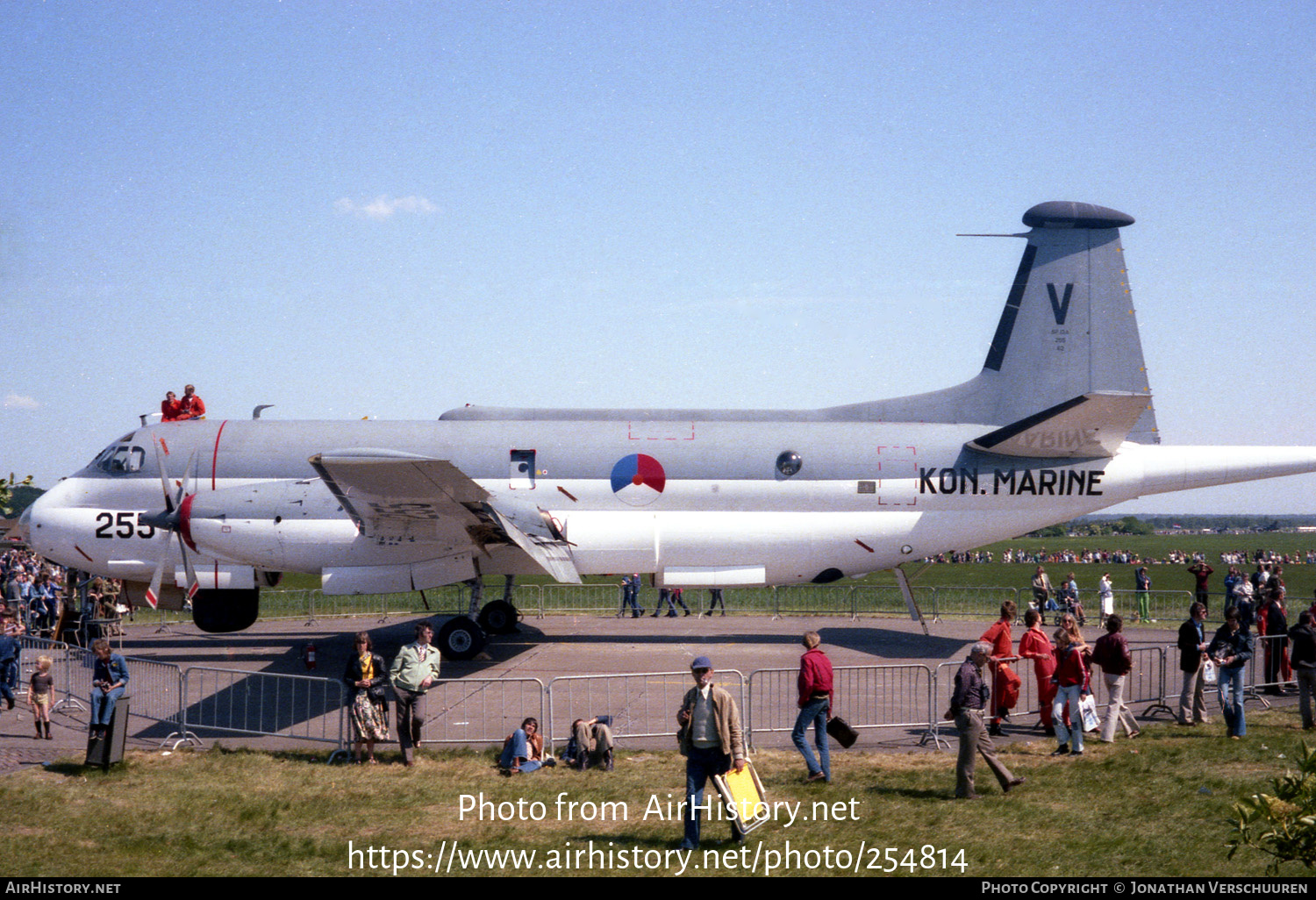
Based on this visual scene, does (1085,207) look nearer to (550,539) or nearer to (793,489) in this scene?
(793,489)

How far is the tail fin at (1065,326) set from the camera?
21.8 metres

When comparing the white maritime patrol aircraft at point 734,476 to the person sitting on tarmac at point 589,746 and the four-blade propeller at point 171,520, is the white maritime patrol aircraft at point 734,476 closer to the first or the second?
the four-blade propeller at point 171,520

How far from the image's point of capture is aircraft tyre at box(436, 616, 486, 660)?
19.0m

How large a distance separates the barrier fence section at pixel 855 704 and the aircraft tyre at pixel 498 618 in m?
7.44

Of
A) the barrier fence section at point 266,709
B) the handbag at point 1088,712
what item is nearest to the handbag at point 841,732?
the handbag at point 1088,712

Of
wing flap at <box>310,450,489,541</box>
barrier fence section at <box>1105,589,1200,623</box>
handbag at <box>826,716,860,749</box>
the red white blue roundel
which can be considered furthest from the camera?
barrier fence section at <box>1105,589,1200,623</box>

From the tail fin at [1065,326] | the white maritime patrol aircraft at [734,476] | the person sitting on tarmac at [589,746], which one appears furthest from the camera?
the tail fin at [1065,326]

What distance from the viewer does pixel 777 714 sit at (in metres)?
14.6

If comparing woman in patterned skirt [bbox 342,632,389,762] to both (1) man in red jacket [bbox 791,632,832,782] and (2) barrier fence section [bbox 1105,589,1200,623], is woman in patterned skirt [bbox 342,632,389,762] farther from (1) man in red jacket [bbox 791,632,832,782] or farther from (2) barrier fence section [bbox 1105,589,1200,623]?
(2) barrier fence section [bbox 1105,589,1200,623]

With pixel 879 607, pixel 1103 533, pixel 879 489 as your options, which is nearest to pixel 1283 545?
pixel 1103 533

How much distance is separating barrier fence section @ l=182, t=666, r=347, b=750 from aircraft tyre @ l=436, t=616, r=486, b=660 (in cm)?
253

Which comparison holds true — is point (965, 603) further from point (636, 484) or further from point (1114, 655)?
point (1114, 655)

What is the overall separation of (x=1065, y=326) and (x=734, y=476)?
7966 mm

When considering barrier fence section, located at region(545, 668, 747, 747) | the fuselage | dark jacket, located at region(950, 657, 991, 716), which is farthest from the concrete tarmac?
dark jacket, located at region(950, 657, 991, 716)
